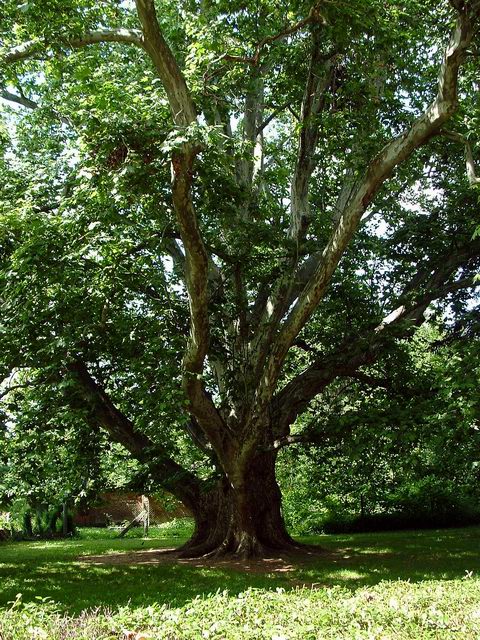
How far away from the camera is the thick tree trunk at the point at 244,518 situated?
10203mm

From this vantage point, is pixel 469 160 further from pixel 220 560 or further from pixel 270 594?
pixel 220 560

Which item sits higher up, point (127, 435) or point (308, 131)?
point (308, 131)

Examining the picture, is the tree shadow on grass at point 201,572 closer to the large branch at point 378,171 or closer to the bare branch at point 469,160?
the large branch at point 378,171

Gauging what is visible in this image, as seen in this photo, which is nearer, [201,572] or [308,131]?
[201,572]

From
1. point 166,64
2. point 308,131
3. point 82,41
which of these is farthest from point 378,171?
point 82,41

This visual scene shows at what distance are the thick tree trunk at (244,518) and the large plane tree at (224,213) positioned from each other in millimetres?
36

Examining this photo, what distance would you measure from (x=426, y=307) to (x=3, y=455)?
305 inches

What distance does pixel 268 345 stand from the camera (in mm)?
10180

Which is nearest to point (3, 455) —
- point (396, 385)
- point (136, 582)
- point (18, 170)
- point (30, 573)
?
point (30, 573)

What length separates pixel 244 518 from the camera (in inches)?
408

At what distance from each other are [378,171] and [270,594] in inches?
212

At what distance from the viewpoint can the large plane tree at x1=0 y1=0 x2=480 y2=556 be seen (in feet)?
22.8

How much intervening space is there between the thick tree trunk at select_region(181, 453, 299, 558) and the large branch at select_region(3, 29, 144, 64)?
6.58 meters

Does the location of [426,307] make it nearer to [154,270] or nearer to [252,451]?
[252,451]
